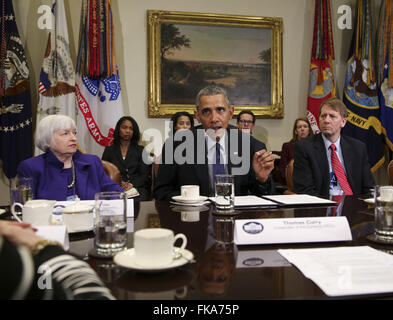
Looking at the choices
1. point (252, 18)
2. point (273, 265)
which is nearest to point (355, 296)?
point (273, 265)

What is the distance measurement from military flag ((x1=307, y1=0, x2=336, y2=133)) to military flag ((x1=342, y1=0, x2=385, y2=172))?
281mm

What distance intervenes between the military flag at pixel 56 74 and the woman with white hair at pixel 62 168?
2187 millimetres

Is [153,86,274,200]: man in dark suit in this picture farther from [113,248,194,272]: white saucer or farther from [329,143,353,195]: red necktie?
[113,248,194,272]: white saucer

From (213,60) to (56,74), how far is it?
2.09 m

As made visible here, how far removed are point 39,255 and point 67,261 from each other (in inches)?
2.2

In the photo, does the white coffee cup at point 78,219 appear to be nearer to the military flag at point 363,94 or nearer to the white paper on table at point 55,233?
the white paper on table at point 55,233

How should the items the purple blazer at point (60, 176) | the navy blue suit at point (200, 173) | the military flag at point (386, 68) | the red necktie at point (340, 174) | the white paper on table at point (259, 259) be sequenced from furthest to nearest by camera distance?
the military flag at point (386, 68) → the red necktie at point (340, 174) → the navy blue suit at point (200, 173) → the purple blazer at point (60, 176) → the white paper on table at point (259, 259)

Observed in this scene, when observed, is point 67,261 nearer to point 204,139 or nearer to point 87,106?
point 204,139

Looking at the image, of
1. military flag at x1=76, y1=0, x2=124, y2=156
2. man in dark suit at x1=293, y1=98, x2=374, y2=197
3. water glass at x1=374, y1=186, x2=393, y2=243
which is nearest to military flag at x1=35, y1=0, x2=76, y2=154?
military flag at x1=76, y1=0, x2=124, y2=156

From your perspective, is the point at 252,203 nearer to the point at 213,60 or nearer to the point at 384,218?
the point at 384,218

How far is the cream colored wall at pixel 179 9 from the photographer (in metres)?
4.45

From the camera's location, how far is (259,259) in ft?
2.85

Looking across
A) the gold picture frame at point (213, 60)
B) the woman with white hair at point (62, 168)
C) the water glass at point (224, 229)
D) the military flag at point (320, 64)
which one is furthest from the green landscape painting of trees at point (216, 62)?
the water glass at point (224, 229)

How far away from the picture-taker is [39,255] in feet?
1.89
